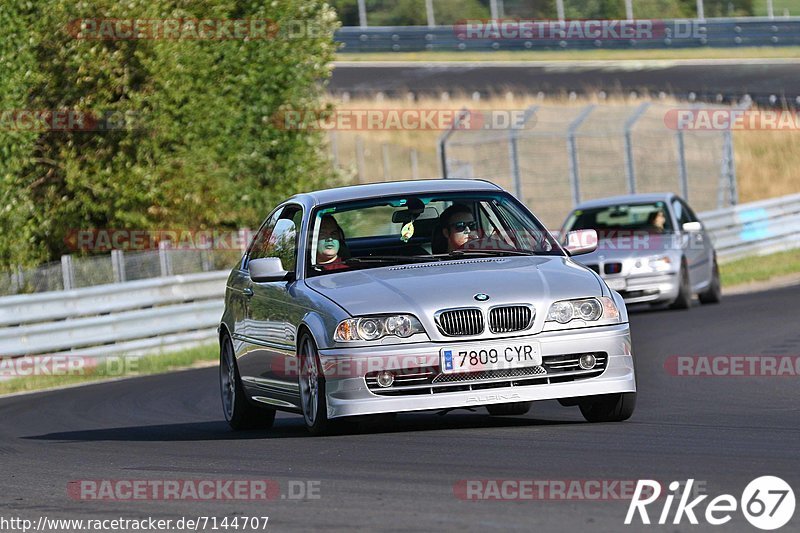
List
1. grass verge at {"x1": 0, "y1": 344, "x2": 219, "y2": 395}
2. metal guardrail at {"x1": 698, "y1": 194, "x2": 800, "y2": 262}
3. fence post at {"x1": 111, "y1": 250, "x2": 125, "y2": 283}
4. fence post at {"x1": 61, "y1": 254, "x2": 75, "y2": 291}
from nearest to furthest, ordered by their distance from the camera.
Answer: grass verge at {"x1": 0, "y1": 344, "x2": 219, "y2": 395} → fence post at {"x1": 61, "y1": 254, "x2": 75, "y2": 291} → fence post at {"x1": 111, "y1": 250, "x2": 125, "y2": 283} → metal guardrail at {"x1": 698, "y1": 194, "x2": 800, "y2": 262}

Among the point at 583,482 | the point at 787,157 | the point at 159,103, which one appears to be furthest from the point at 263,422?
the point at 787,157

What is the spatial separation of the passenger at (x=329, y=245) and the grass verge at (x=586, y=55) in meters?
43.2

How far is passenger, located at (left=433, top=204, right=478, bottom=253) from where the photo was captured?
10.6 m

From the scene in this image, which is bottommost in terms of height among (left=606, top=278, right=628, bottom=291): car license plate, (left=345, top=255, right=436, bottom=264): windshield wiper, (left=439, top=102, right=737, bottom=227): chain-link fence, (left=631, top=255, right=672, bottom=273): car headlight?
(left=439, top=102, right=737, bottom=227): chain-link fence

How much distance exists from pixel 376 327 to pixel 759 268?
21.3 metres

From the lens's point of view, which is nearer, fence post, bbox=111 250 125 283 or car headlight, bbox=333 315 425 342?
car headlight, bbox=333 315 425 342

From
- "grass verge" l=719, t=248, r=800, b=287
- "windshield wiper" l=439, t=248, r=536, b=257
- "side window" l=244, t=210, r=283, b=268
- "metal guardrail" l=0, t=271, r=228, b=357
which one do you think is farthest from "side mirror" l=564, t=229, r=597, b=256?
"grass verge" l=719, t=248, r=800, b=287

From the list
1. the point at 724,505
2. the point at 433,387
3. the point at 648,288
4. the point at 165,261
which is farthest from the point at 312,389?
the point at 165,261

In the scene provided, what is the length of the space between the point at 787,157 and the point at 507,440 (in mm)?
40222

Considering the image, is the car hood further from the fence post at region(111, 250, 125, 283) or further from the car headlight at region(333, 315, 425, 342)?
the fence post at region(111, 250, 125, 283)

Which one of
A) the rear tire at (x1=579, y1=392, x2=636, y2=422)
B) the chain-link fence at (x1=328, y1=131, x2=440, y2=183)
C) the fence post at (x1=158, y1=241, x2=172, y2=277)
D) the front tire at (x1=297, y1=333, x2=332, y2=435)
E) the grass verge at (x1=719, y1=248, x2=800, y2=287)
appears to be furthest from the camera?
the chain-link fence at (x1=328, y1=131, x2=440, y2=183)

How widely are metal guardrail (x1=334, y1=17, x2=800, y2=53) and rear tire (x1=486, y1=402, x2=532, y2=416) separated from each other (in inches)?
1674

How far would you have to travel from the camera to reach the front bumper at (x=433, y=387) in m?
9.43

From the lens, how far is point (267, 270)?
10.6 m
